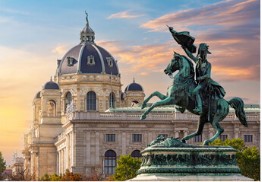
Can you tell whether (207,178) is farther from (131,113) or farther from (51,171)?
(51,171)

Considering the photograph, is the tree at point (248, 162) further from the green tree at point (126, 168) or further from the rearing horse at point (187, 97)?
the rearing horse at point (187, 97)

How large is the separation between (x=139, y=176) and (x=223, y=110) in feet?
12.8

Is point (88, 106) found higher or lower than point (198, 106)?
higher

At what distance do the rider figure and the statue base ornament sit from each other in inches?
67.4

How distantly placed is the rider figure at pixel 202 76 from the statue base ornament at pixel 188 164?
1.71m

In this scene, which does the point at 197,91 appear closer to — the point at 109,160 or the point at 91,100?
the point at 109,160

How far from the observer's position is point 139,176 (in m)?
42.9

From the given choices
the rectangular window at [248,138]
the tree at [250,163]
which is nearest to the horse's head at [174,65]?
the tree at [250,163]

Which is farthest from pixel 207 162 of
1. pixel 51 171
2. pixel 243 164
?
pixel 51 171

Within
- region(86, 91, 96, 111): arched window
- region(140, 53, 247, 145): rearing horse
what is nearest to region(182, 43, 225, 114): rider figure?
region(140, 53, 247, 145): rearing horse

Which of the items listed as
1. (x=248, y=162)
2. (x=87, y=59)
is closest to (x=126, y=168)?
(x=248, y=162)

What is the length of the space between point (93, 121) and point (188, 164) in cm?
10688

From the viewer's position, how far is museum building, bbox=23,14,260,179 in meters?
149

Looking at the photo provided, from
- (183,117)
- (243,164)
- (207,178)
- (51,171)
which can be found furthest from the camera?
(51,171)
